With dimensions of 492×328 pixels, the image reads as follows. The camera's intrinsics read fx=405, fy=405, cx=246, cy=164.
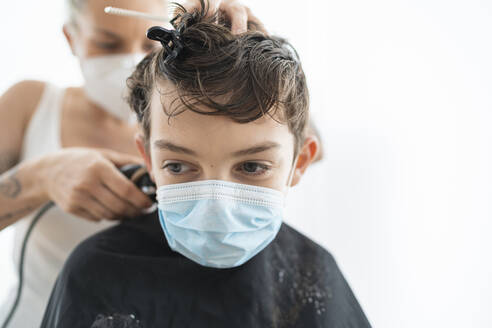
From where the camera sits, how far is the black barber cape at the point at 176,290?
98 cm

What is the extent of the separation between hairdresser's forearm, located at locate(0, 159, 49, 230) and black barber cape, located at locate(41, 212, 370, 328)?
0.23m

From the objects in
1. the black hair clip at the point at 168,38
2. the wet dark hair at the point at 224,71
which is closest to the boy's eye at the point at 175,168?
the wet dark hair at the point at 224,71

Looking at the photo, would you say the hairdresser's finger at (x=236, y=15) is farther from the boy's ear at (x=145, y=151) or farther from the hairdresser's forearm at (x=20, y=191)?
the hairdresser's forearm at (x=20, y=191)

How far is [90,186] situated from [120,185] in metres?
0.08

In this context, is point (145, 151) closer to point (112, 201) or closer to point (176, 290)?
point (112, 201)

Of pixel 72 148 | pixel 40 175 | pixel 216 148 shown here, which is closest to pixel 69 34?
pixel 72 148

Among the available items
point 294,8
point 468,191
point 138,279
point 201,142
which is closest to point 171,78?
point 201,142

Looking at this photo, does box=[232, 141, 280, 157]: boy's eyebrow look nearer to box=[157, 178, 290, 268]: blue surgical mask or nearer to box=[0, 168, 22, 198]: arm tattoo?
box=[157, 178, 290, 268]: blue surgical mask

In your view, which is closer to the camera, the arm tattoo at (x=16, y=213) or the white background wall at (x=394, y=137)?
the arm tattoo at (x=16, y=213)

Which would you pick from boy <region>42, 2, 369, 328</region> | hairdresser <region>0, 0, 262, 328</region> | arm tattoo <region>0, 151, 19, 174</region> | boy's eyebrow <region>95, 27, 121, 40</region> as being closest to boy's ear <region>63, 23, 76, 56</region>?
hairdresser <region>0, 0, 262, 328</region>

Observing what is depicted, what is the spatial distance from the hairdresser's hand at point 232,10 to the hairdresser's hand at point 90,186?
1.51 feet

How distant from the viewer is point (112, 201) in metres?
1.06

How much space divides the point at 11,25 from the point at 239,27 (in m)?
0.89

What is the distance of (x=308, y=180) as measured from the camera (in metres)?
1.97
